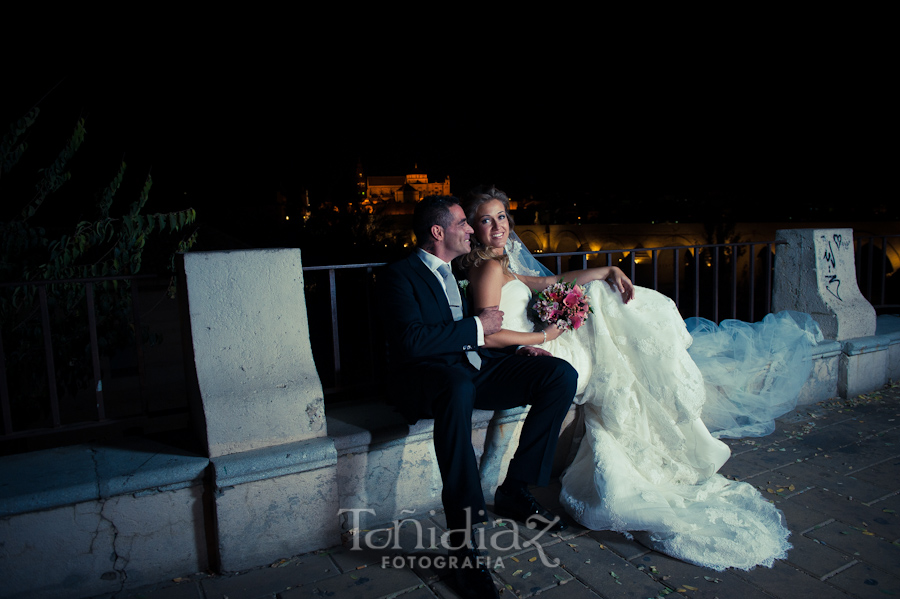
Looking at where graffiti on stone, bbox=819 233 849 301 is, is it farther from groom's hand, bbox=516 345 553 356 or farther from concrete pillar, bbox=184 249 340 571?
concrete pillar, bbox=184 249 340 571

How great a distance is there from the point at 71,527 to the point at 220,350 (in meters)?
1.00

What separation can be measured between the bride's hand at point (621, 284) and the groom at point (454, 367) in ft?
2.78

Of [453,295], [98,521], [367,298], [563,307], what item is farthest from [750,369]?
[98,521]

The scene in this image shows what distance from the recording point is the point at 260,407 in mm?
2859

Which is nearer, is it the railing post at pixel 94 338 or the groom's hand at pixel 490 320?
the railing post at pixel 94 338

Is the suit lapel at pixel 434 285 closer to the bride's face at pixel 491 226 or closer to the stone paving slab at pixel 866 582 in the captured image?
the bride's face at pixel 491 226

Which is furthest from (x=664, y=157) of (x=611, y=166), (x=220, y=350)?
(x=220, y=350)

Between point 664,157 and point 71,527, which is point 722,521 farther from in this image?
point 664,157

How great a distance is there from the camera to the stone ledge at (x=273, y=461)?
2693 millimetres

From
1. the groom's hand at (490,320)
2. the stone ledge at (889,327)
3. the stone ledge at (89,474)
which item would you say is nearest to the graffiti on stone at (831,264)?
the stone ledge at (889,327)

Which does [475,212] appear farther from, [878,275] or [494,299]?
[878,275]

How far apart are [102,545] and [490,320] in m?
2.18

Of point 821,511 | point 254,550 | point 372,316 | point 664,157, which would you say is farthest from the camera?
point 664,157

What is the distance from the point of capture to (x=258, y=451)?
111 inches
